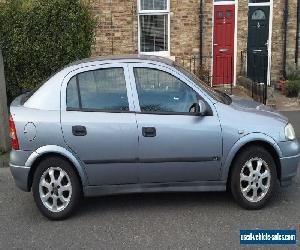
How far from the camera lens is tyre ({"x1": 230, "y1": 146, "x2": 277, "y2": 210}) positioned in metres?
4.57

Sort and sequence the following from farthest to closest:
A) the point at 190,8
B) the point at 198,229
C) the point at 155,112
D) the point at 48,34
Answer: the point at 190,8, the point at 48,34, the point at 155,112, the point at 198,229

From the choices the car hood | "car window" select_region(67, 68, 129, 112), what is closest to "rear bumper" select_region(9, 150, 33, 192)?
"car window" select_region(67, 68, 129, 112)

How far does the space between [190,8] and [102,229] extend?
7.82 meters

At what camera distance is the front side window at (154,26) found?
10.7 metres

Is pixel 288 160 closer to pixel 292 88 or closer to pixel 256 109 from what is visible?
pixel 256 109

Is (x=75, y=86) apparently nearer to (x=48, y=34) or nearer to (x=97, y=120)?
(x=97, y=120)

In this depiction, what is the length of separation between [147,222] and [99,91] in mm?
1535

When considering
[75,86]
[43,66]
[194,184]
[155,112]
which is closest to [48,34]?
[43,66]

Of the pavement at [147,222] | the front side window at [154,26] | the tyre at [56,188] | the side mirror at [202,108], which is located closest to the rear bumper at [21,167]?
the tyre at [56,188]

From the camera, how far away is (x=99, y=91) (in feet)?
14.9

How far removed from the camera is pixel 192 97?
180 inches

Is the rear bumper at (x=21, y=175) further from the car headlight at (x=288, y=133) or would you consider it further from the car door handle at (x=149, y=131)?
the car headlight at (x=288, y=133)

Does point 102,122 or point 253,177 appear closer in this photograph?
point 102,122

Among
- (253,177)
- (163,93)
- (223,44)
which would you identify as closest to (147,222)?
(253,177)
